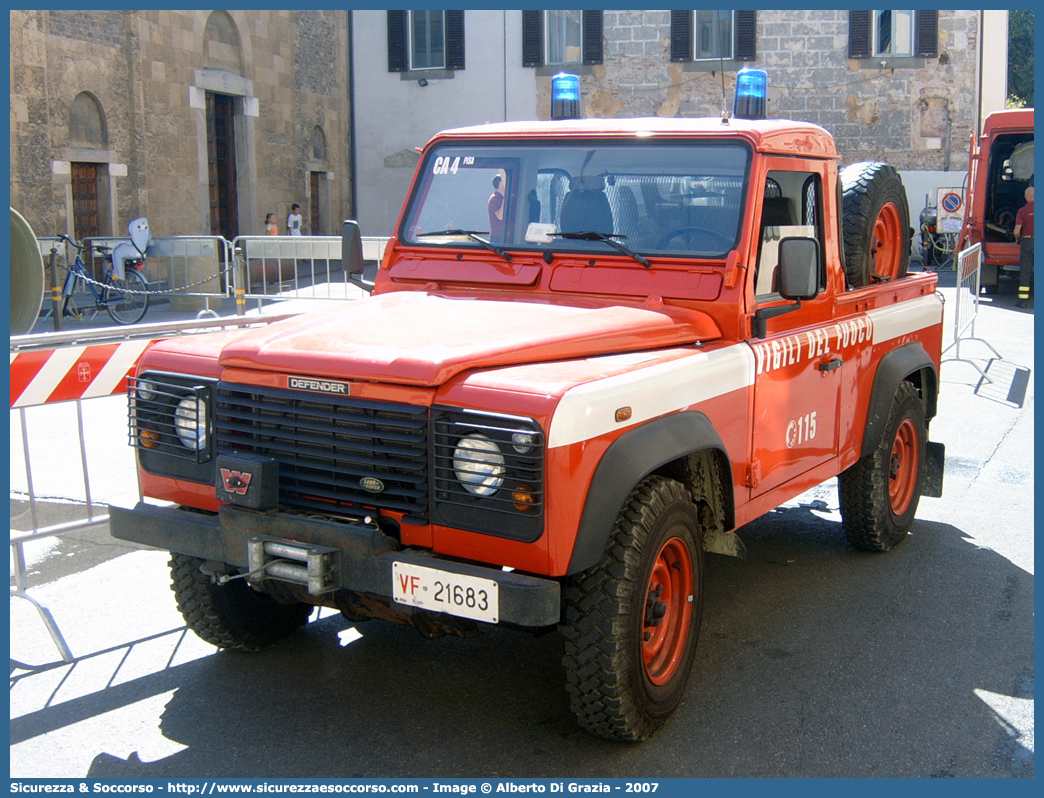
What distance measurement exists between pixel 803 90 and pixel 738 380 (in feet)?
83.2

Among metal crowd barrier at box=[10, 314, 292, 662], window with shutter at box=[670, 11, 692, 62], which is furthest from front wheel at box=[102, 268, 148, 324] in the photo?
window with shutter at box=[670, 11, 692, 62]

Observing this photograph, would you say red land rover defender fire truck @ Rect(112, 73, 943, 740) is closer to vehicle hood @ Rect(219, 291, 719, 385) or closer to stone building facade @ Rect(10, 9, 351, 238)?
vehicle hood @ Rect(219, 291, 719, 385)

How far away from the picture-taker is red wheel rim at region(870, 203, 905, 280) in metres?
5.95

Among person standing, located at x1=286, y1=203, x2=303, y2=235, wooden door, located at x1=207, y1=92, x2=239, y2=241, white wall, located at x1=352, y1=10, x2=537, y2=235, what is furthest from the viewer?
white wall, located at x1=352, y1=10, x2=537, y2=235

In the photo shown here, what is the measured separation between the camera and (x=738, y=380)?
4.27 m

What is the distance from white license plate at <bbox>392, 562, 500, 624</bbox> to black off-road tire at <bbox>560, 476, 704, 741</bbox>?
37 centimetres

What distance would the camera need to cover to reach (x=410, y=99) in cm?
3002

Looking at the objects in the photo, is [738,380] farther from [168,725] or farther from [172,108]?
[172,108]

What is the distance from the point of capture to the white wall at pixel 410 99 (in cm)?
2883

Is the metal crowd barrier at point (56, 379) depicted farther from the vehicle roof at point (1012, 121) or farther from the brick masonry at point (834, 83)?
the brick masonry at point (834, 83)

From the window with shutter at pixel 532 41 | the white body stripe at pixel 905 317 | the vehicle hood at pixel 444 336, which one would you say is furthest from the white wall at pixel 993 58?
the vehicle hood at pixel 444 336

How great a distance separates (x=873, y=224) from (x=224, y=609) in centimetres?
367

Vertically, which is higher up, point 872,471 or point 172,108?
point 172,108

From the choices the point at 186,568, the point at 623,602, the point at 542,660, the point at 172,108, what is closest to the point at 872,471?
the point at 542,660
